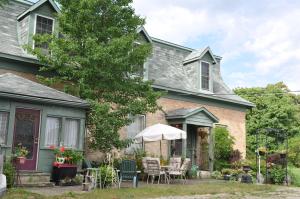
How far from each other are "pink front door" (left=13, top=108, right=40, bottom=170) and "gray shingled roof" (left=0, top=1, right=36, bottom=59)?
125 inches

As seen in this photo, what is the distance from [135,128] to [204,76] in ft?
20.4

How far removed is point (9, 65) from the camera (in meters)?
15.0

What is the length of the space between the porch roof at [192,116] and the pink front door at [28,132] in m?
8.08

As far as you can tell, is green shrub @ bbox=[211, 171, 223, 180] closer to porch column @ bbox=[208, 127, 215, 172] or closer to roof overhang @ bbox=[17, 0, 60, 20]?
porch column @ bbox=[208, 127, 215, 172]

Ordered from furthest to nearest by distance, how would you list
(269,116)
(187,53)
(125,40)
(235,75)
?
1. (235,75)
2. (269,116)
3. (187,53)
4. (125,40)

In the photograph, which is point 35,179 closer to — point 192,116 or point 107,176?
point 107,176

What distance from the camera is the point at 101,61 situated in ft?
46.8

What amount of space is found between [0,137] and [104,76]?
444 centimetres

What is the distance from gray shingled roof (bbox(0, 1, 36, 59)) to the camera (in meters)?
15.3

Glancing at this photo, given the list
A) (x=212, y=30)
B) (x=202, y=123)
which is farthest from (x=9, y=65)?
(x=202, y=123)

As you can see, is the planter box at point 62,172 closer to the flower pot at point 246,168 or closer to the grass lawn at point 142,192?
the grass lawn at point 142,192

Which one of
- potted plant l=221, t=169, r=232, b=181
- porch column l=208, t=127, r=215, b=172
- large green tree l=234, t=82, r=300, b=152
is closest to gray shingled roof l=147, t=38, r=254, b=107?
porch column l=208, t=127, r=215, b=172

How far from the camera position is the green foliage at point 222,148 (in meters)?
21.4

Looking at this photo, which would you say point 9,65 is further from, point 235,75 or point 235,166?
point 235,75
